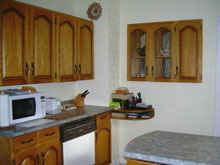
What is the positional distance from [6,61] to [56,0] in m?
1.50

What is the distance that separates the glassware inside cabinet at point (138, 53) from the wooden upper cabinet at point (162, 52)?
0.16 meters

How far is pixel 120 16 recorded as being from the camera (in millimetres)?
4164

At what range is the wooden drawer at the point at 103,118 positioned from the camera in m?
3.43

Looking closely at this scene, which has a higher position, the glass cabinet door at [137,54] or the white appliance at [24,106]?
the glass cabinet door at [137,54]

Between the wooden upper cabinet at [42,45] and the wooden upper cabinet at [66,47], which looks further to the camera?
the wooden upper cabinet at [66,47]

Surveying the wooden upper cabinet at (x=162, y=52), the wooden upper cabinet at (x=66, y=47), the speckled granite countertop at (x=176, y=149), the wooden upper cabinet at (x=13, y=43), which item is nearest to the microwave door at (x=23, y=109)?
the wooden upper cabinet at (x=13, y=43)

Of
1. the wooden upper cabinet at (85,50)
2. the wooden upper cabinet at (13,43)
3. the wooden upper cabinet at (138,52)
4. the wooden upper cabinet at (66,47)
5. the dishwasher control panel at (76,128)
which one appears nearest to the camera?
the wooden upper cabinet at (13,43)

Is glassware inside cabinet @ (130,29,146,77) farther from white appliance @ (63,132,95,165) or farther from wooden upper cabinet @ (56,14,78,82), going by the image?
white appliance @ (63,132,95,165)

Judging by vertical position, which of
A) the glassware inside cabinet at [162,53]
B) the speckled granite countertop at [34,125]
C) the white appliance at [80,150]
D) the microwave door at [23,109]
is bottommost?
the white appliance at [80,150]

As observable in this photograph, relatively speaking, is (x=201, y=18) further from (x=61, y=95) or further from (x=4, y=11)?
(x=4, y=11)

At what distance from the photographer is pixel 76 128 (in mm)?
2928

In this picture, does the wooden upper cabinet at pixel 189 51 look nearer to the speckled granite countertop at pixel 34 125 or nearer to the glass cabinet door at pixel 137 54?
the glass cabinet door at pixel 137 54

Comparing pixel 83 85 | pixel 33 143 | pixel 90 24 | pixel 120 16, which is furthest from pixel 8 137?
pixel 120 16

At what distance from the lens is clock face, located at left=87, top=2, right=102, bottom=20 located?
3.80 metres
